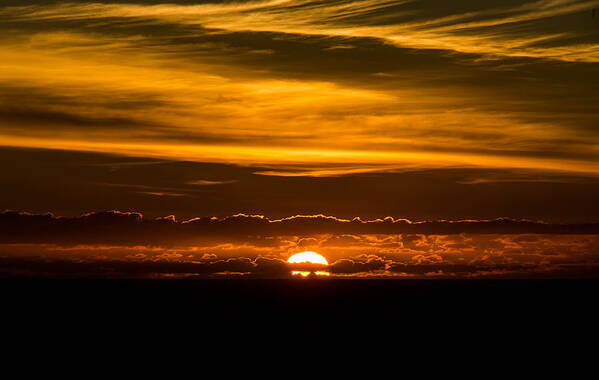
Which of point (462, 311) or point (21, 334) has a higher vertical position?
point (462, 311)

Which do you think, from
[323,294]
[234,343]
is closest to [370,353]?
[234,343]

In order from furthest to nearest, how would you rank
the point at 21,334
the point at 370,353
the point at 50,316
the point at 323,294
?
the point at 323,294
the point at 50,316
the point at 21,334
the point at 370,353

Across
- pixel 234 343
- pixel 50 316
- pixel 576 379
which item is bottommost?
pixel 576 379

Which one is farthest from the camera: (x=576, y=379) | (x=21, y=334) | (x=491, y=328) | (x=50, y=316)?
(x=50, y=316)

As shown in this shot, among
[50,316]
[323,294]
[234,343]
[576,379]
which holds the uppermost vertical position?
[323,294]

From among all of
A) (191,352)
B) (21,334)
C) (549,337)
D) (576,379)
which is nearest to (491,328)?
(549,337)

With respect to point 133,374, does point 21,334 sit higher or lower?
higher

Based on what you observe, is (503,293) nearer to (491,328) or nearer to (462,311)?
(462,311)

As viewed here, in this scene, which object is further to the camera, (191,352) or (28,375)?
(191,352)

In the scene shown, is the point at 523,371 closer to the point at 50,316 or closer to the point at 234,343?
the point at 234,343
